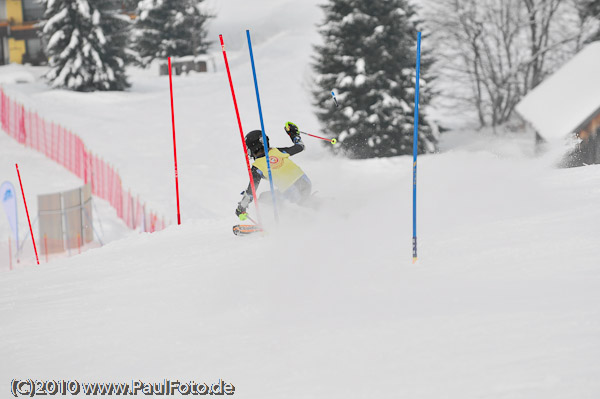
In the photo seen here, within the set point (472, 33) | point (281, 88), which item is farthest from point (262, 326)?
point (281, 88)

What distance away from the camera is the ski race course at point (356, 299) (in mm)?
4086

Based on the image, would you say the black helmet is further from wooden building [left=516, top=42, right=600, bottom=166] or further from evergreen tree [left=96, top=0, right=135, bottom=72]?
evergreen tree [left=96, top=0, right=135, bottom=72]

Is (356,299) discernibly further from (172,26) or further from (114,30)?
(172,26)

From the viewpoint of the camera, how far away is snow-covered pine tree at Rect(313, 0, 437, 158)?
66.9ft

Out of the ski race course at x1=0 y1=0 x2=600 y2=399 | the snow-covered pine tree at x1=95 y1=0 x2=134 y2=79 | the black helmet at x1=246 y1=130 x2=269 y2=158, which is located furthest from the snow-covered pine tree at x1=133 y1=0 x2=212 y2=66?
the black helmet at x1=246 y1=130 x2=269 y2=158

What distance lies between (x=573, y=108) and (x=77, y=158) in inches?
560

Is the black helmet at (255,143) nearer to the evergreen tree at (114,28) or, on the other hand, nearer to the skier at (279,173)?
the skier at (279,173)

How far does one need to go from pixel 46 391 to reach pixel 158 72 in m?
37.7

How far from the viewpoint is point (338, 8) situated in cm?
2064

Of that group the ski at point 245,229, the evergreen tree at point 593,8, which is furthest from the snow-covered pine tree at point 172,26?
the ski at point 245,229

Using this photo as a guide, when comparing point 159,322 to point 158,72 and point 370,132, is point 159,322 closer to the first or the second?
point 370,132

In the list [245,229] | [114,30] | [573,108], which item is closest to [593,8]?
[573,108]

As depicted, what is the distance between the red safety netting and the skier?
23.5ft

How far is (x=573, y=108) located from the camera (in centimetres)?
1436
